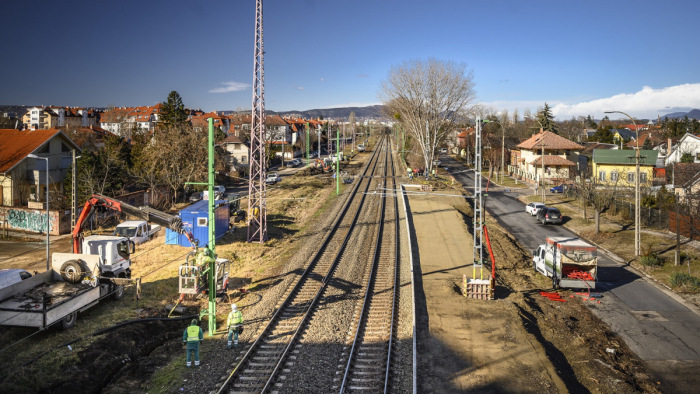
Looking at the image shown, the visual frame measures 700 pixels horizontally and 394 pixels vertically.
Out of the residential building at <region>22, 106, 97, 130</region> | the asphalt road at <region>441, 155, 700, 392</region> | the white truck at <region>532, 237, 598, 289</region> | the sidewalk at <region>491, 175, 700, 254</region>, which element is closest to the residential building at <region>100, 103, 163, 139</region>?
the residential building at <region>22, 106, 97, 130</region>

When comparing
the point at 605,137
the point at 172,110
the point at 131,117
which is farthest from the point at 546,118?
the point at 131,117

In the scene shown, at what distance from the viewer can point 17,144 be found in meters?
37.5

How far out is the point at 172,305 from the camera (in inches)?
671

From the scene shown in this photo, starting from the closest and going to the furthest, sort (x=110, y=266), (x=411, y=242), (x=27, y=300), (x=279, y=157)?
(x=27, y=300)
(x=110, y=266)
(x=411, y=242)
(x=279, y=157)

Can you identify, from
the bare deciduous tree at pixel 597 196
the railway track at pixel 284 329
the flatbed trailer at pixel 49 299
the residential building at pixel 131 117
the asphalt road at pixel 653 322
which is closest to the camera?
the railway track at pixel 284 329

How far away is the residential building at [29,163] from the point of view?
3453 centimetres

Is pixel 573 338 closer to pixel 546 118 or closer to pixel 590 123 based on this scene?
pixel 546 118

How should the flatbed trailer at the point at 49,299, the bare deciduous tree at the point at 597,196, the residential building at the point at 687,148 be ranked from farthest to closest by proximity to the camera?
the residential building at the point at 687,148
the bare deciduous tree at the point at 597,196
the flatbed trailer at the point at 49,299

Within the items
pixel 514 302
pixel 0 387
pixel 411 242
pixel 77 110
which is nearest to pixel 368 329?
pixel 514 302

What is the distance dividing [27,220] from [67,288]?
1894 centimetres

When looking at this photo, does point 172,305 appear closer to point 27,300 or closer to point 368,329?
point 27,300

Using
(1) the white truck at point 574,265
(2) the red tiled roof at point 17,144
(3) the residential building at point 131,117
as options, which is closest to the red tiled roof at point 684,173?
A: (1) the white truck at point 574,265

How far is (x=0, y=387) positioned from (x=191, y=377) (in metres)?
3.97

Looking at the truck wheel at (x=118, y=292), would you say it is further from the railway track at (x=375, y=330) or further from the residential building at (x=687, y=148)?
the residential building at (x=687, y=148)
